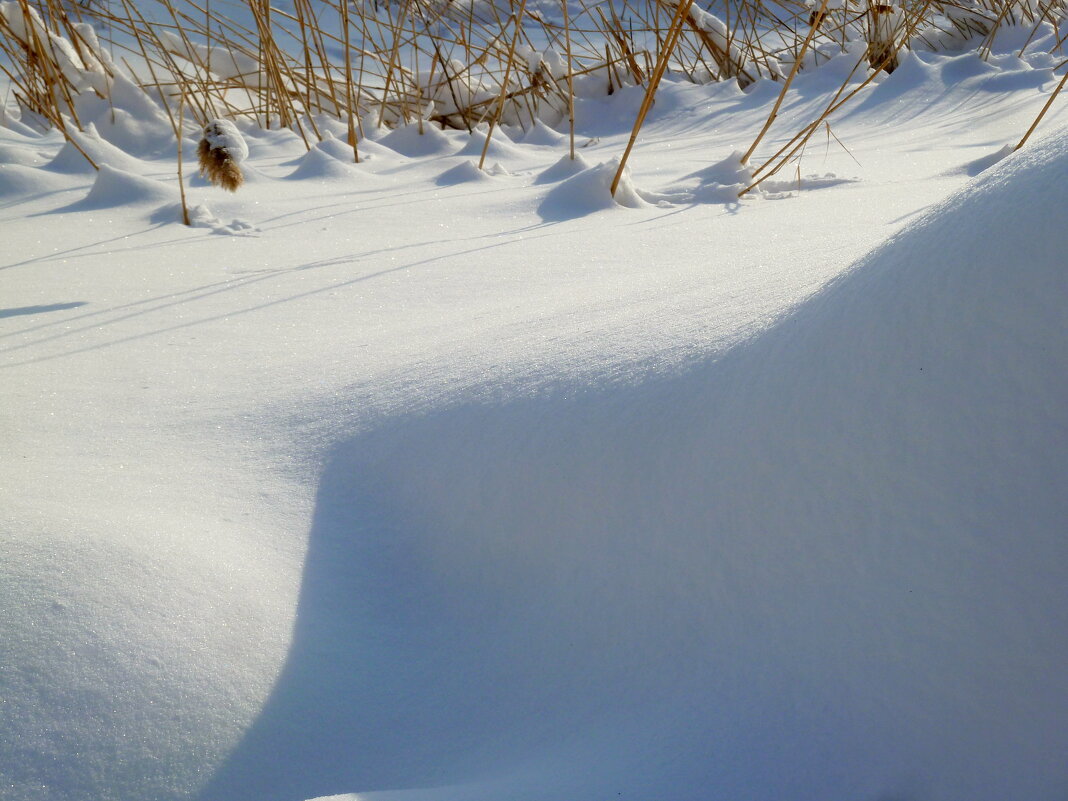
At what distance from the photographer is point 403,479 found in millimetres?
857

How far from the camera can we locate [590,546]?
73cm

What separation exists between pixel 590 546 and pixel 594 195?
1418 mm

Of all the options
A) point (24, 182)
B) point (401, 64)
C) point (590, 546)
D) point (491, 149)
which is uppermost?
point (401, 64)

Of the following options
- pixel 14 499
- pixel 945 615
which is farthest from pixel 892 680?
pixel 14 499

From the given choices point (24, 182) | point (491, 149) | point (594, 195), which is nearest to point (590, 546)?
point (594, 195)

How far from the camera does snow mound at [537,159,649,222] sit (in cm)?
197

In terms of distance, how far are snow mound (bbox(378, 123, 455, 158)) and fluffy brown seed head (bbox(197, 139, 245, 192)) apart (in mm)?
1169

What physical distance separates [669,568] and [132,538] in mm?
473

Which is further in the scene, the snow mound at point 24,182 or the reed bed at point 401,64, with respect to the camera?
the reed bed at point 401,64

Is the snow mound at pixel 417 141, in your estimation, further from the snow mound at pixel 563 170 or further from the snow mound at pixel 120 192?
the snow mound at pixel 120 192

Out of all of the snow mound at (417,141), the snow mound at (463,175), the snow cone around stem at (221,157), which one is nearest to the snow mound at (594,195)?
the snow mound at (463,175)

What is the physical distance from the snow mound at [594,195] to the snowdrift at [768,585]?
4.16ft

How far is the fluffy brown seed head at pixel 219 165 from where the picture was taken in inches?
68.9

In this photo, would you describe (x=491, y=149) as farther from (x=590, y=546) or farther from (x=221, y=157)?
(x=590, y=546)
